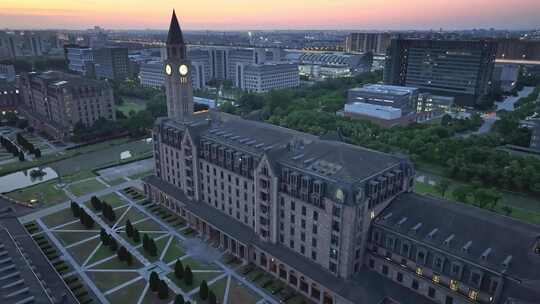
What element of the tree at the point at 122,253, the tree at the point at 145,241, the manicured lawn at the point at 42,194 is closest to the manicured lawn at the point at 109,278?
the tree at the point at 122,253

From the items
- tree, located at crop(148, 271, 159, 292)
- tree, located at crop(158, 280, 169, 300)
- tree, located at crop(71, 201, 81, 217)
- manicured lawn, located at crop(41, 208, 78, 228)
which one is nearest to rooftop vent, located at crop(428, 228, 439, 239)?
tree, located at crop(158, 280, 169, 300)

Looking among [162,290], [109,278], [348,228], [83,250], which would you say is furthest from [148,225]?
[348,228]


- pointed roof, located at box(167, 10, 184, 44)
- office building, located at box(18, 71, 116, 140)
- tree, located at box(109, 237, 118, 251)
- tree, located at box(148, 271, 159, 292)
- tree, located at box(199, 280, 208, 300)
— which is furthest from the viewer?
office building, located at box(18, 71, 116, 140)

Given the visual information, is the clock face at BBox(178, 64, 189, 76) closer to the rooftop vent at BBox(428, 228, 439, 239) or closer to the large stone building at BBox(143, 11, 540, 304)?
the large stone building at BBox(143, 11, 540, 304)

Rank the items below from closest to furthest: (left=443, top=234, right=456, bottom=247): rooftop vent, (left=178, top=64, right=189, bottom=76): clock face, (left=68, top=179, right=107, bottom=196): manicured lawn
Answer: (left=443, top=234, right=456, bottom=247): rooftop vent → (left=68, top=179, right=107, bottom=196): manicured lawn → (left=178, top=64, right=189, bottom=76): clock face

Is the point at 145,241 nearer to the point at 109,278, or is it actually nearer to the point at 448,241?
the point at 109,278
